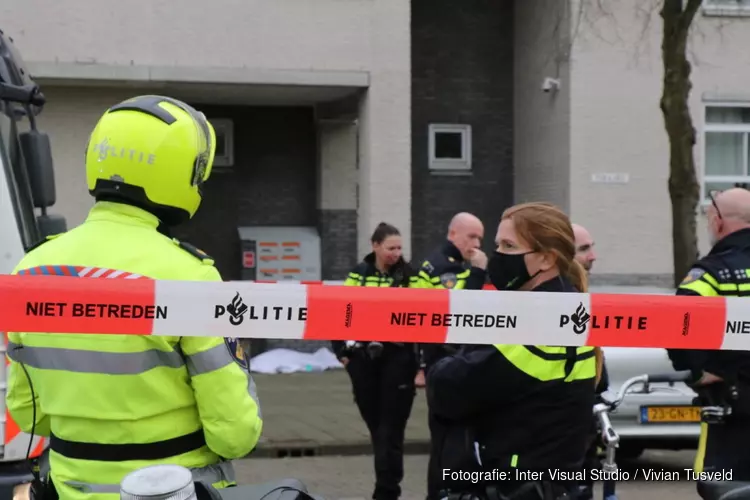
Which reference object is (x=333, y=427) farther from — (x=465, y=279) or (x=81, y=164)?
(x=81, y=164)

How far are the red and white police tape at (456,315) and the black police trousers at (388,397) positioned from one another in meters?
3.88

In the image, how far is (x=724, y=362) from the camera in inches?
174

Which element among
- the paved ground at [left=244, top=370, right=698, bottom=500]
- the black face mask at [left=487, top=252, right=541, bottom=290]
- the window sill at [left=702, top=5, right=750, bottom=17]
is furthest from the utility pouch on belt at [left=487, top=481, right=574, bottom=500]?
A: the window sill at [left=702, top=5, right=750, bottom=17]

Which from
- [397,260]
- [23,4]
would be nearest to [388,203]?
[23,4]

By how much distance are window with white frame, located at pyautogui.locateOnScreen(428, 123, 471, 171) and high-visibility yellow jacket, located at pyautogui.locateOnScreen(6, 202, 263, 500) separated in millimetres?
13455

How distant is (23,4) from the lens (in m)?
13.0

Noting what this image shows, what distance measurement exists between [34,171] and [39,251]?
341cm

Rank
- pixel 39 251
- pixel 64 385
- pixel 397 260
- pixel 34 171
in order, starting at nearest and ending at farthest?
pixel 64 385
pixel 39 251
pixel 34 171
pixel 397 260

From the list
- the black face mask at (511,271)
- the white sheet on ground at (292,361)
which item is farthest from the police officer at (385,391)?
the white sheet on ground at (292,361)

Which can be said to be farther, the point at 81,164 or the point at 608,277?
the point at 608,277

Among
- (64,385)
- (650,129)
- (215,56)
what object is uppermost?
(215,56)

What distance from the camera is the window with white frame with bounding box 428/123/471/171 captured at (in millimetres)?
15945

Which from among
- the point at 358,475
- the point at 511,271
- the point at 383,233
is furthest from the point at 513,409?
the point at 358,475

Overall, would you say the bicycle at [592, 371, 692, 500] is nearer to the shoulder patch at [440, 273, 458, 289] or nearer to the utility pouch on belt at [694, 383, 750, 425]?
the utility pouch on belt at [694, 383, 750, 425]
